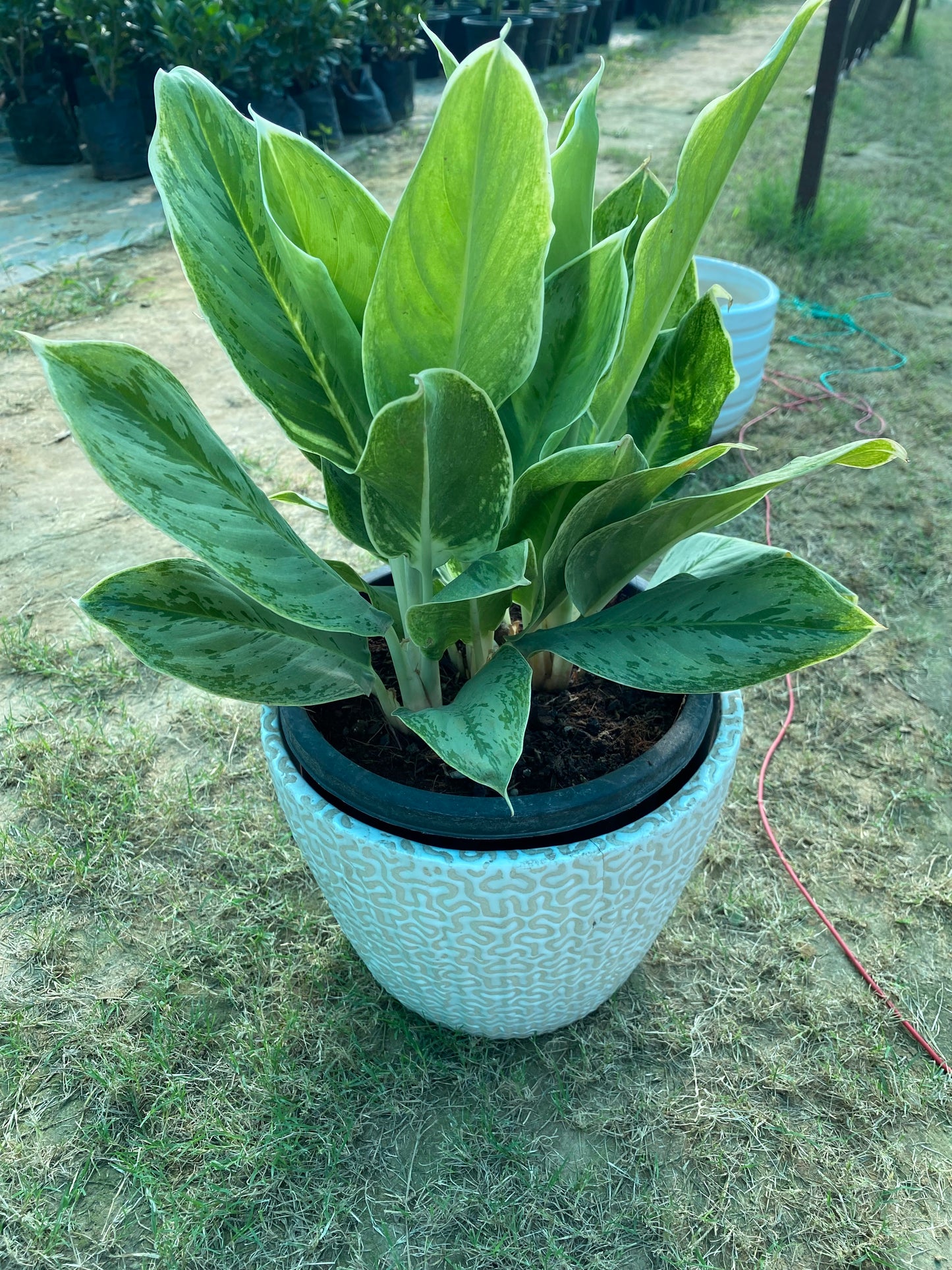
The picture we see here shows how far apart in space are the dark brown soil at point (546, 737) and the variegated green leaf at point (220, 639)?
80 millimetres

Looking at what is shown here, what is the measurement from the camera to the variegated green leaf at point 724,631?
0.64 meters

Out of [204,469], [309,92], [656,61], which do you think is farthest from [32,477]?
[656,61]

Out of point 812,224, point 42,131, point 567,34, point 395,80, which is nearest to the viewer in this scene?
point 812,224

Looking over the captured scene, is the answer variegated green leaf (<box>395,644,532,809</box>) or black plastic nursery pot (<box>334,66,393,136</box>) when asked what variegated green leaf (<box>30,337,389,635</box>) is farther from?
black plastic nursery pot (<box>334,66,393,136</box>)

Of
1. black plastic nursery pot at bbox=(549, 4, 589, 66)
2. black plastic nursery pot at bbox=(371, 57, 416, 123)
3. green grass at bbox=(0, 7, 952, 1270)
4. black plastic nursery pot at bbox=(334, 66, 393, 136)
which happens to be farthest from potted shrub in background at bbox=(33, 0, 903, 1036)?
black plastic nursery pot at bbox=(549, 4, 589, 66)

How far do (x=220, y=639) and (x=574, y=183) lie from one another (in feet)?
1.43

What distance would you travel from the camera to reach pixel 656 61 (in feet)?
21.5

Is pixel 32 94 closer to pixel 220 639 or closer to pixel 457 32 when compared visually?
pixel 457 32

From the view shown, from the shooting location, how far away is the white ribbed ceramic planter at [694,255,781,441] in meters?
1.77

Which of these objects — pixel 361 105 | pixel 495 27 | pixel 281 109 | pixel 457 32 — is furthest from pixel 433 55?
pixel 281 109

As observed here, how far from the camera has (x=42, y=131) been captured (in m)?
3.83

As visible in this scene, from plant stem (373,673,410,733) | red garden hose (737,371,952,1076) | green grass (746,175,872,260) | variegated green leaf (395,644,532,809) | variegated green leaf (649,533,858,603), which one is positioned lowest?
red garden hose (737,371,952,1076)

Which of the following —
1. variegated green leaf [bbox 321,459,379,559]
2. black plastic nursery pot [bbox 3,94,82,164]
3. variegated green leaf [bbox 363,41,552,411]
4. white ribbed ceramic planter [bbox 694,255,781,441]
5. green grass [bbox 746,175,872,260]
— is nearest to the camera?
variegated green leaf [bbox 363,41,552,411]

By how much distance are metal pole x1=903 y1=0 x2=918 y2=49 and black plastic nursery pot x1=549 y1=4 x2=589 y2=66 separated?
2514 mm
